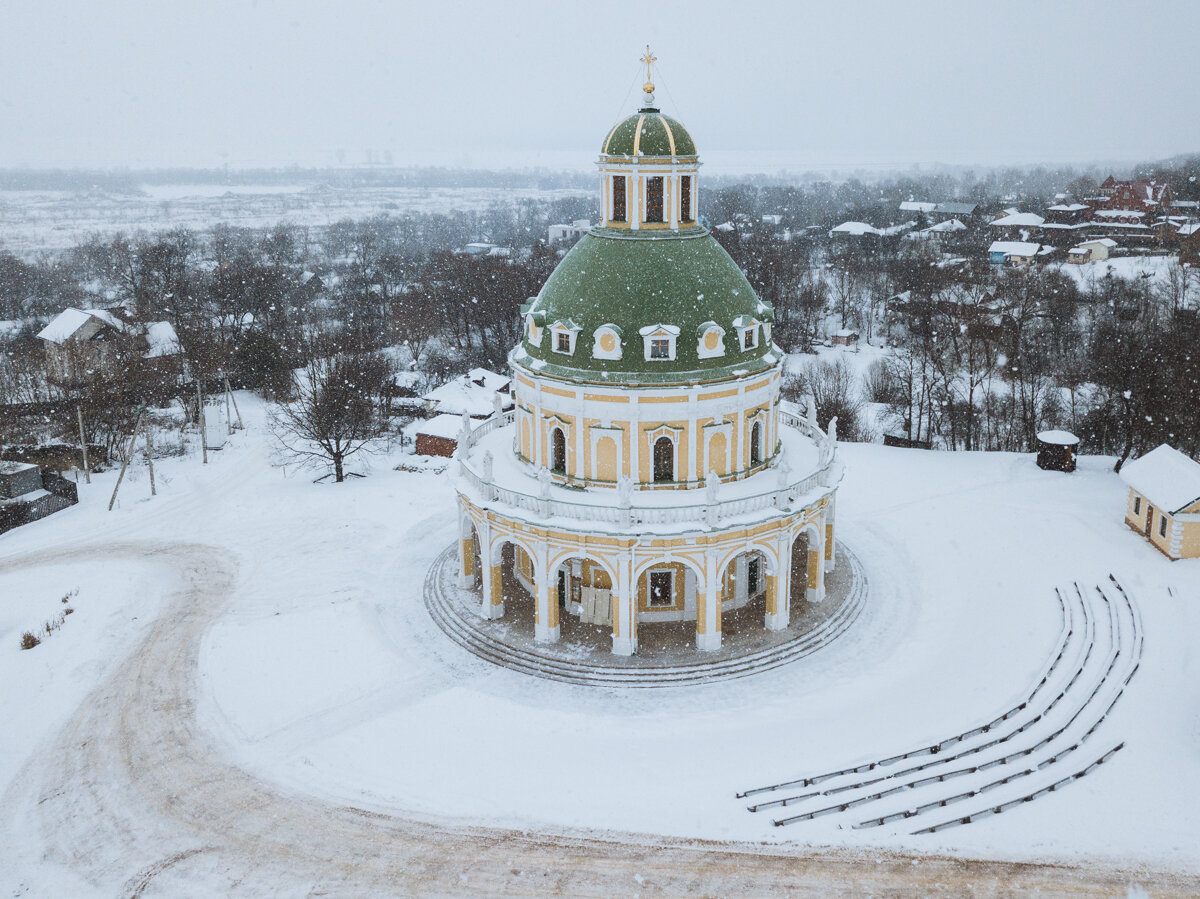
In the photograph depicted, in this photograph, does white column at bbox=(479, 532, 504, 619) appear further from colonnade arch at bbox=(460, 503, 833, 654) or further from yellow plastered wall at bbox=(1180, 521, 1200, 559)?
yellow plastered wall at bbox=(1180, 521, 1200, 559)

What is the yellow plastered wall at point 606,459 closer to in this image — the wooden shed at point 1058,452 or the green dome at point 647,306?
the green dome at point 647,306

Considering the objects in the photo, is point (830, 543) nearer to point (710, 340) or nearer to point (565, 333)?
point (710, 340)

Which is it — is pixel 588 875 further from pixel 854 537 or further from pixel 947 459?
pixel 947 459

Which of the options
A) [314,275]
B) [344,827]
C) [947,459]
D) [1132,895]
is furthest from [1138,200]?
[344,827]

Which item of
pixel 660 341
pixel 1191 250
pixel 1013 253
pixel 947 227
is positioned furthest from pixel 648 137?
pixel 947 227

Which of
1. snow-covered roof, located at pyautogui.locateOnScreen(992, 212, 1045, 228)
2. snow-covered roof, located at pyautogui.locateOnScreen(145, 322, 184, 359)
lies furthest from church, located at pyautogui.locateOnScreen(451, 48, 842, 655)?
snow-covered roof, located at pyautogui.locateOnScreen(992, 212, 1045, 228)
